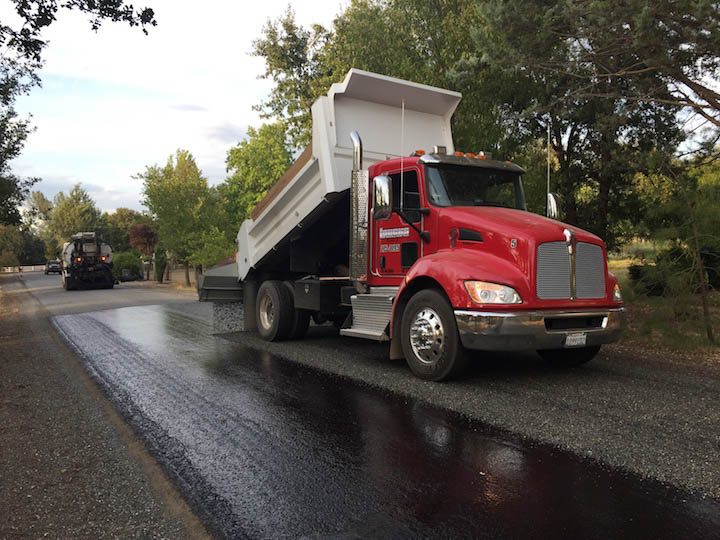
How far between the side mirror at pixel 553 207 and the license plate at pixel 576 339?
1931mm

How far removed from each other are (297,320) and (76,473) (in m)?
5.52

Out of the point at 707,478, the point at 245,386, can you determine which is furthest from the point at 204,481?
the point at 707,478

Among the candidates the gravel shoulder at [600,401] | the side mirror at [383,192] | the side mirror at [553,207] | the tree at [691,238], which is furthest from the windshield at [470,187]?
the tree at [691,238]

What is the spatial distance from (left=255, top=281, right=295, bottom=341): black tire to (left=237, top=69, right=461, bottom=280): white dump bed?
659 mm

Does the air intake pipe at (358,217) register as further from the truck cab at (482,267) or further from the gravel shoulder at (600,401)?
the gravel shoulder at (600,401)

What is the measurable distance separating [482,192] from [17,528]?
18.7 feet

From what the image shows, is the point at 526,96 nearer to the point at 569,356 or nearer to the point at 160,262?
the point at 569,356

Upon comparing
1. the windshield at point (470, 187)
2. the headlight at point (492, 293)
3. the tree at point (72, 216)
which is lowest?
the headlight at point (492, 293)

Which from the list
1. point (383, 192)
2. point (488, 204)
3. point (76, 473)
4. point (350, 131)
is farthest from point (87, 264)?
point (76, 473)

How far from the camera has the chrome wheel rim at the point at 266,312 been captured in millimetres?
9388

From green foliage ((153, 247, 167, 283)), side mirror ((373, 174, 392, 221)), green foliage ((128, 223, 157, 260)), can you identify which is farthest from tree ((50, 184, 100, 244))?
side mirror ((373, 174, 392, 221))

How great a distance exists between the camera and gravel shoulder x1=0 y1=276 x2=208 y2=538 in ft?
9.98

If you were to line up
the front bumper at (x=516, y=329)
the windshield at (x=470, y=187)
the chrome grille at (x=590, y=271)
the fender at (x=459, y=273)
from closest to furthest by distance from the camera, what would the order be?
the front bumper at (x=516, y=329) < the fender at (x=459, y=273) < the chrome grille at (x=590, y=271) < the windshield at (x=470, y=187)

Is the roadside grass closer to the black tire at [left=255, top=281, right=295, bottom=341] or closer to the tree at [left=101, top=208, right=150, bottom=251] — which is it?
the black tire at [left=255, top=281, right=295, bottom=341]
